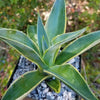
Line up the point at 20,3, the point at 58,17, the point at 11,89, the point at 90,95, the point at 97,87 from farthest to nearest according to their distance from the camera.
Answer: the point at 97,87 < the point at 20,3 < the point at 58,17 < the point at 11,89 < the point at 90,95

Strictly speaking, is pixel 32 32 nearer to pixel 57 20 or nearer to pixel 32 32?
pixel 32 32

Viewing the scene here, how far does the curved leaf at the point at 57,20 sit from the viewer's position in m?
0.89

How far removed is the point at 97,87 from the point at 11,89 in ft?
2.92

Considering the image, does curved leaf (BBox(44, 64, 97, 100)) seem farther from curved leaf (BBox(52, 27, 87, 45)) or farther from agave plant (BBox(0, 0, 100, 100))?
curved leaf (BBox(52, 27, 87, 45))

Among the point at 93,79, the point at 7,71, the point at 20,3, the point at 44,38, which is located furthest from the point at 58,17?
the point at 93,79

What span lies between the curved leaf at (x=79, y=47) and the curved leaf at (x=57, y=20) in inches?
4.0

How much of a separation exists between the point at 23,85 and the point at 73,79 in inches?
9.2

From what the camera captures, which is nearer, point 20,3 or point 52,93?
point 52,93

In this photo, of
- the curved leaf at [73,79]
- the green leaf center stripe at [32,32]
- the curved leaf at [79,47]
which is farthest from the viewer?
the green leaf center stripe at [32,32]

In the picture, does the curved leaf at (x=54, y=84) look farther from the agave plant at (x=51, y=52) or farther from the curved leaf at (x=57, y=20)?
the curved leaf at (x=57, y=20)

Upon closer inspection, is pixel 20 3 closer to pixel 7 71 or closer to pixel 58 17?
pixel 58 17

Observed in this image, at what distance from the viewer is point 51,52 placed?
2.56 feet

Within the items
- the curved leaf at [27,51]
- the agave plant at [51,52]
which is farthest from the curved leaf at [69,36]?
the curved leaf at [27,51]

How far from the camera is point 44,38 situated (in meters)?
0.80
